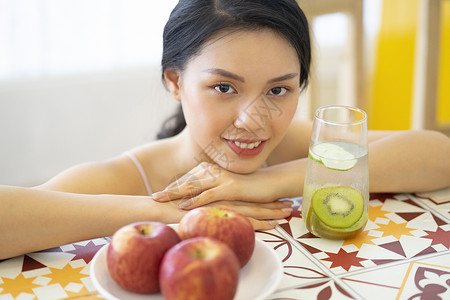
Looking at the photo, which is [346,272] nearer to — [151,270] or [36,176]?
[151,270]

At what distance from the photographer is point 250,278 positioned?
30.4 inches

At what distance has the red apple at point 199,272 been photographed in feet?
2.09

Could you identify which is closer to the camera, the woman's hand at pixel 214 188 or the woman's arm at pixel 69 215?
the woman's arm at pixel 69 215

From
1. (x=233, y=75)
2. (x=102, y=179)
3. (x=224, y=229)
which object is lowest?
(x=102, y=179)

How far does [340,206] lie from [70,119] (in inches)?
74.1

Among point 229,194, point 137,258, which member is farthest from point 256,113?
point 137,258

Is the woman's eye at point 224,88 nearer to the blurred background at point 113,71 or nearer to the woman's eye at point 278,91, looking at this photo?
the woman's eye at point 278,91

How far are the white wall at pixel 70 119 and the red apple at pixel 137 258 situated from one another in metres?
1.88

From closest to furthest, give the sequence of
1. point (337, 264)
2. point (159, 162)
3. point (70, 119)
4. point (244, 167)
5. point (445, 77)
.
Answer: point (337, 264)
point (244, 167)
point (159, 162)
point (70, 119)
point (445, 77)

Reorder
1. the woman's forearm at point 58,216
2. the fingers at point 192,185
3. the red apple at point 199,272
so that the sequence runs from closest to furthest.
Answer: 1. the red apple at point 199,272
2. the woman's forearm at point 58,216
3. the fingers at point 192,185

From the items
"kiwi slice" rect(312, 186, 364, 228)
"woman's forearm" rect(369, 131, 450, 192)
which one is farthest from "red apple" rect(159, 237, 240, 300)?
"woman's forearm" rect(369, 131, 450, 192)

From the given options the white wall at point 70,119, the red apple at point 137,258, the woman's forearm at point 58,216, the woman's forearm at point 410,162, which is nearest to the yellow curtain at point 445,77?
the white wall at point 70,119

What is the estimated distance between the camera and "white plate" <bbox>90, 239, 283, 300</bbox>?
722 millimetres

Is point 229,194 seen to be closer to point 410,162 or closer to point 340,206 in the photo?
point 340,206
